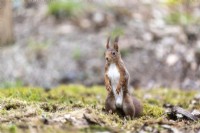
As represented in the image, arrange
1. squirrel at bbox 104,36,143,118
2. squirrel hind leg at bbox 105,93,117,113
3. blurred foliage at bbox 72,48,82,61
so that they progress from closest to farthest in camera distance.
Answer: squirrel at bbox 104,36,143,118 < squirrel hind leg at bbox 105,93,117,113 < blurred foliage at bbox 72,48,82,61

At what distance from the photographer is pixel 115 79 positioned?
5.78m

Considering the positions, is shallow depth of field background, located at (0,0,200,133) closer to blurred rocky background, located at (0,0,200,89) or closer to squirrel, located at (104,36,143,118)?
blurred rocky background, located at (0,0,200,89)

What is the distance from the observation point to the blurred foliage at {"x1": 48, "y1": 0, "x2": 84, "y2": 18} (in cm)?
1345

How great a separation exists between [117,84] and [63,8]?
8.06 meters

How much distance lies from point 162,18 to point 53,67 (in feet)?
12.5

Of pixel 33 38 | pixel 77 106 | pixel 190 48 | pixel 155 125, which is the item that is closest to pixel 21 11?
pixel 33 38

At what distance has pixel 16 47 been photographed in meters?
12.7

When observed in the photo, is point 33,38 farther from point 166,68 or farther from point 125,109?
point 125,109

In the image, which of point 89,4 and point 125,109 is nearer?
point 125,109

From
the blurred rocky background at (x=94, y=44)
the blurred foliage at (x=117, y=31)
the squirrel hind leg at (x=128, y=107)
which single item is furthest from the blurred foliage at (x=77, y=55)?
the squirrel hind leg at (x=128, y=107)

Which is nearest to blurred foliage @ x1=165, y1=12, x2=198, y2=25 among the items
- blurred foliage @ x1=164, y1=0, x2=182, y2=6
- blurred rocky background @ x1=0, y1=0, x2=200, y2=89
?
blurred rocky background @ x1=0, y1=0, x2=200, y2=89

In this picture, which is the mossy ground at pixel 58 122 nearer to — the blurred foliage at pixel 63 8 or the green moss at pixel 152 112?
the green moss at pixel 152 112

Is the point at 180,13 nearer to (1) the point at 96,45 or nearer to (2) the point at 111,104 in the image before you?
(1) the point at 96,45

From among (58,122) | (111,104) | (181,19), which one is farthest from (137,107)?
(181,19)
